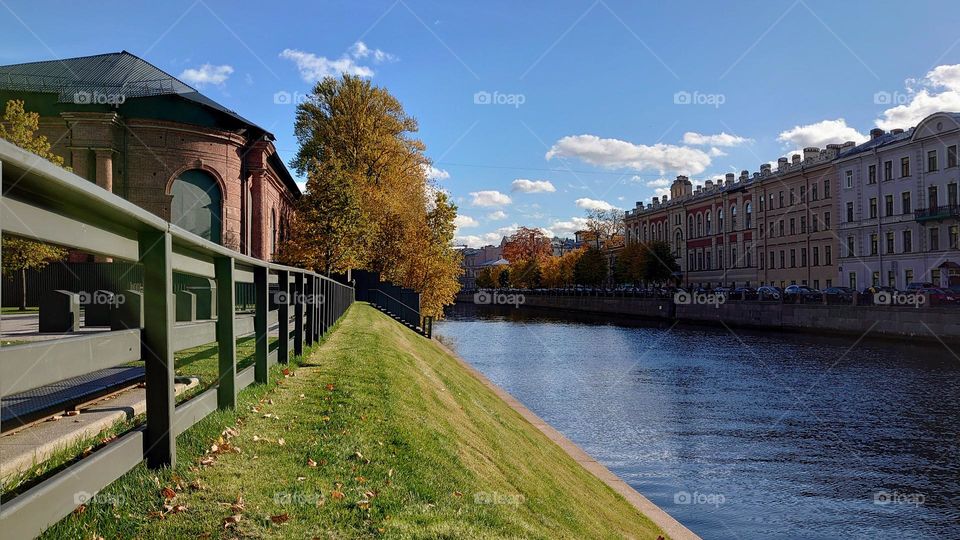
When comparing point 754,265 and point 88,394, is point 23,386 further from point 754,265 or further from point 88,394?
point 754,265

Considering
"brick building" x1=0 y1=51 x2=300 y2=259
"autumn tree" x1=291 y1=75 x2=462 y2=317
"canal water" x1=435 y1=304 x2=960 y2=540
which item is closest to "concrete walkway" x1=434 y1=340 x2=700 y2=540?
"canal water" x1=435 y1=304 x2=960 y2=540

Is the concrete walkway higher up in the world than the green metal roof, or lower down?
lower down

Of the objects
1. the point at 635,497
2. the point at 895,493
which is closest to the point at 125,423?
the point at 635,497

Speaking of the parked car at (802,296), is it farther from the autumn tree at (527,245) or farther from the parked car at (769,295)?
the autumn tree at (527,245)

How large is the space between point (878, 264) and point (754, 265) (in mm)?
20950

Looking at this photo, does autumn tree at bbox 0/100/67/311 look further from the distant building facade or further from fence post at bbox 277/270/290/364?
the distant building facade

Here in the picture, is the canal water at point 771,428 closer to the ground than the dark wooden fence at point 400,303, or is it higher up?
closer to the ground

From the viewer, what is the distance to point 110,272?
3142cm
